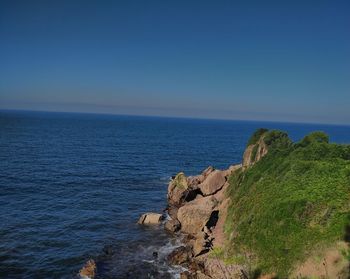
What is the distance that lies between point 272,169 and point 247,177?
13.8ft

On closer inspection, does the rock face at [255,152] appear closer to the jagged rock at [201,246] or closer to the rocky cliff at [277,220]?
the rocky cliff at [277,220]

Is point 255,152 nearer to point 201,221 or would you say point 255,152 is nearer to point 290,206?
point 201,221

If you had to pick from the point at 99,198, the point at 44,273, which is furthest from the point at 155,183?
the point at 44,273

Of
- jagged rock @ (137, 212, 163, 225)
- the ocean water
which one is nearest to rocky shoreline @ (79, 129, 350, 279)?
jagged rock @ (137, 212, 163, 225)

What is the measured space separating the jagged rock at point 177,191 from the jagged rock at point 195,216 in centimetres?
917

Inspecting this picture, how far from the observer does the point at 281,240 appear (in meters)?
30.5

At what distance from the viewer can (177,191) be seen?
55438 millimetres

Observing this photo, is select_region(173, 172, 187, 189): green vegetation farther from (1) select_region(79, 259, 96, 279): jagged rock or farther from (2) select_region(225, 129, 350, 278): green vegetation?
(1) select_region(79, 259, 96, 279): jagged rock

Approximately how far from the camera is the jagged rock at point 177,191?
180 feet

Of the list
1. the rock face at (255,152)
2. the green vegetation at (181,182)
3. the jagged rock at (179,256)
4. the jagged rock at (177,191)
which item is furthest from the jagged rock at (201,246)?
the rock face at (255,152)

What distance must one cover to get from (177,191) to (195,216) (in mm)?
12103

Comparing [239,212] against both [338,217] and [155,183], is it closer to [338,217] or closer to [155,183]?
[338,217]

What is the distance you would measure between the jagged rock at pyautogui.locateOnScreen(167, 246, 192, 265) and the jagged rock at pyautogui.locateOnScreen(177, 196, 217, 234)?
6055 mm

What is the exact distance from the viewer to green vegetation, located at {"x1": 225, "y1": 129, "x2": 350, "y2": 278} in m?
28.7
